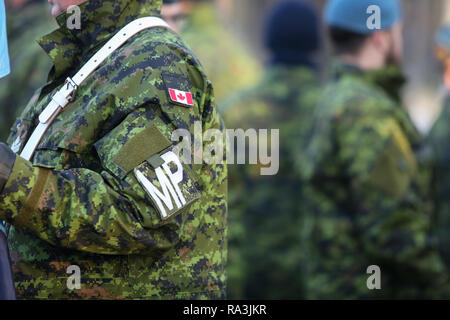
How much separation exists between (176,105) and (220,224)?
535mm

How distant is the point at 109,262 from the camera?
8.36ft

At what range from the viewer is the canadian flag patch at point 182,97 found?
244 centimetres

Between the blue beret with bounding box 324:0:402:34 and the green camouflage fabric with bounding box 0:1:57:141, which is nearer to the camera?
the blue beret with bounding box 324:0:402:34

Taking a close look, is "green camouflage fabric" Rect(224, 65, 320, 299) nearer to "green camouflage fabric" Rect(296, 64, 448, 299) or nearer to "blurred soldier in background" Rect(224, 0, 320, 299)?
Result: "blurred soldier in background" Rect(224, 0, 320, 299)

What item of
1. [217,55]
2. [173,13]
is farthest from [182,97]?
[217,55]

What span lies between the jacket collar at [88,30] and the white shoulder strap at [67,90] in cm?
6

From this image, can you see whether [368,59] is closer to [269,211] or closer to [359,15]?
→ [359,15]

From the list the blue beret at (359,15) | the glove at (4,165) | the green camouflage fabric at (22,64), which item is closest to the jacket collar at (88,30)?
the glove at (4,165)

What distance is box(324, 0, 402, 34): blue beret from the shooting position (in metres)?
4.57

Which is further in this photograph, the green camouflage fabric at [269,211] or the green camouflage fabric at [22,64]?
the green camouflage fabric at [269,211]

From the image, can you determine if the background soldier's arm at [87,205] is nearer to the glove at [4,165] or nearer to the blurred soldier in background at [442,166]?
the glove at [4,165]

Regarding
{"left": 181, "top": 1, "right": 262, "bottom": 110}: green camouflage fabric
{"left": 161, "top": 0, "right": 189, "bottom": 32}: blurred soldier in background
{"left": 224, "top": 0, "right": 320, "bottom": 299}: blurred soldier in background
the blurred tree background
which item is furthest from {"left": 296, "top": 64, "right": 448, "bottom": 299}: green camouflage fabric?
the blurred tree background

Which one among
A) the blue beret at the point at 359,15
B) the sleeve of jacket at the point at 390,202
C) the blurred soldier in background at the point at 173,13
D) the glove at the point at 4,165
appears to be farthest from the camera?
the blurred soldier in background at the point at 173,13

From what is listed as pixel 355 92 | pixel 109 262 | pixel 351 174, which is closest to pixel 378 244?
pixel 351 174
